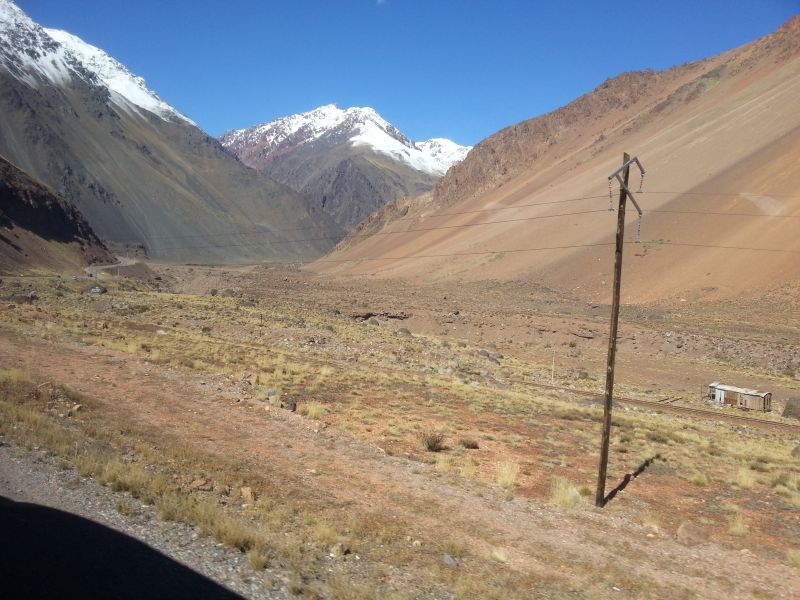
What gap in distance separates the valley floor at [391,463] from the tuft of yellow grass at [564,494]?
9 centimetres

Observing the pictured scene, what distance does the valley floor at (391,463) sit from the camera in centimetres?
827

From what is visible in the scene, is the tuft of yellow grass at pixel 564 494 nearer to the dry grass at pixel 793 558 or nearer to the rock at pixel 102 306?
the dry grass at pixel 793 558

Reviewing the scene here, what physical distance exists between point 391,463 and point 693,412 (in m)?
19.3

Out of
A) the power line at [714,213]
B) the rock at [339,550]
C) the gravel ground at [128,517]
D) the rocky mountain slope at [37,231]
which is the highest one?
the power line at [714,213]

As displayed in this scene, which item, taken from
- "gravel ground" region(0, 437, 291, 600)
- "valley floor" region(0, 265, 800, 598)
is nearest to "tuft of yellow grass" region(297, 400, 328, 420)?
"valley floor" region(0, 265, 800, 598)

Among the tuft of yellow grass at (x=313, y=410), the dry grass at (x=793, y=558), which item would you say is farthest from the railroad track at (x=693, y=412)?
the dry grass at (x=793, y=558)

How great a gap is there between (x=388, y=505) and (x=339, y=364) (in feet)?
54.5

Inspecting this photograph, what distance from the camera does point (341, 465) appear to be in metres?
12.3

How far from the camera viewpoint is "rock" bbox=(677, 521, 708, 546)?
10828 millimetres

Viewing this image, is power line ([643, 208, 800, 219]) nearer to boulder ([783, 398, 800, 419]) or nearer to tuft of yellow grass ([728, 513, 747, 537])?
boulder ([783, 398, 800, 419])

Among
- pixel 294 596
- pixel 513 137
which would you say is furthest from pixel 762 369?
pixel 513 137

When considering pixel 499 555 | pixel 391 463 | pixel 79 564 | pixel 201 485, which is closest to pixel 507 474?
pixel 391 463

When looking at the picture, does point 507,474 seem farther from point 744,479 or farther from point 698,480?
point 744,479

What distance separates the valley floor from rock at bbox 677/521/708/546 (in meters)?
0.03
